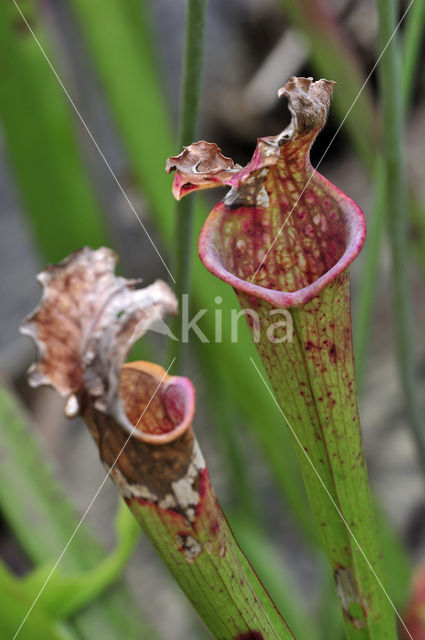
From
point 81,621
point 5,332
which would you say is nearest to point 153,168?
point 81,621

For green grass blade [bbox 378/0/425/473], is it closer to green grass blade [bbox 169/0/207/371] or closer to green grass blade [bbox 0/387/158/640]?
green grass blade [bbox 169/0/207/371]

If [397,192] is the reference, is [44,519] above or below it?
below

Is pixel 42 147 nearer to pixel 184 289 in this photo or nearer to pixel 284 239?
pixel 184 289

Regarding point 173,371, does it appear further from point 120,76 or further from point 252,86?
point 252,86

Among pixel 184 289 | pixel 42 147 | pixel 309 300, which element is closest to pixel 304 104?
pixel 309 300

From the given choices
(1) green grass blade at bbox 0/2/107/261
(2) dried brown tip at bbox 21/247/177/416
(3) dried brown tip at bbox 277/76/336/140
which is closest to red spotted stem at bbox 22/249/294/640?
(2) dried brown tip at bbox 21/247/177/416

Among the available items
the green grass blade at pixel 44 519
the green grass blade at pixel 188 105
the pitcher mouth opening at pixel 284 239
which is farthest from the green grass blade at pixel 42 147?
the pitcher mouth opening at pixel 284 239
